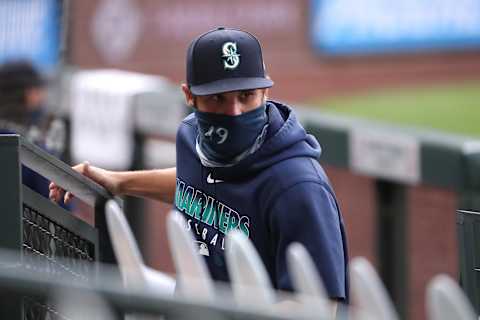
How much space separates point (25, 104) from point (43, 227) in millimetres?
3435

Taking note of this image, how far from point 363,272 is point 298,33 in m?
10.2

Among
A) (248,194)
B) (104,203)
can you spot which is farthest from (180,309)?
(104,203)

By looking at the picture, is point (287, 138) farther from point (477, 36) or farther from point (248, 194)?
point (477, 36)

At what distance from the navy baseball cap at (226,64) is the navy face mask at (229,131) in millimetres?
82

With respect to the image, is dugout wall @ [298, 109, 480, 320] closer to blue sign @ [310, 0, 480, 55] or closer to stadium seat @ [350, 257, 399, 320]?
stadium seat @ [350, 257, 399, 320]

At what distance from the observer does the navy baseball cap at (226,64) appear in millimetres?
3041

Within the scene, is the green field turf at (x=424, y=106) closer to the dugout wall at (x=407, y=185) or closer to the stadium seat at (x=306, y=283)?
Answer: the dugout wall at (x=407, y=185)

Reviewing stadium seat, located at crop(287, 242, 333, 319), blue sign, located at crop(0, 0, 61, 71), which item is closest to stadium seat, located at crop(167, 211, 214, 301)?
stadium seat, located at crop(287, 242, 333, 319)

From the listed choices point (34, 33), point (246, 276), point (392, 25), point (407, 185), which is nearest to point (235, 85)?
point (246, 276)

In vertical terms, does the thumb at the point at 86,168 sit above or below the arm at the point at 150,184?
above

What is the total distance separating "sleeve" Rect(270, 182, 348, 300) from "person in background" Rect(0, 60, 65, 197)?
320 cm

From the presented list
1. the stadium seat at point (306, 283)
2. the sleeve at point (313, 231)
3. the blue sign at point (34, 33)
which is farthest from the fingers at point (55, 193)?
the blue sign at point (34, 33)

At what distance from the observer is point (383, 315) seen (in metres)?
1.94

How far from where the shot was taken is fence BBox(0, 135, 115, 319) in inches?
112
